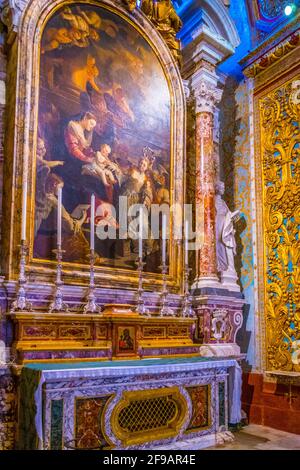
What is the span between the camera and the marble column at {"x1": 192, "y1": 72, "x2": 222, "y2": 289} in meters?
5.93

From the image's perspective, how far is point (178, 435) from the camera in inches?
169

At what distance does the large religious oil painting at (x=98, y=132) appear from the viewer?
4.90 meters

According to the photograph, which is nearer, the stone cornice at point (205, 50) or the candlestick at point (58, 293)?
the candlestick at point (58, 293)

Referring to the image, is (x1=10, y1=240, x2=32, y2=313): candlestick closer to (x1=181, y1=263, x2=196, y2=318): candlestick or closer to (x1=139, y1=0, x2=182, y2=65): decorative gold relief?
(x1=181, y1=263, x2=196, y2=318): candlestick

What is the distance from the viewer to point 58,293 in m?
4.47

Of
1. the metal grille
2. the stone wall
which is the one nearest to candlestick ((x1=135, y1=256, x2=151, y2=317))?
the metal grille

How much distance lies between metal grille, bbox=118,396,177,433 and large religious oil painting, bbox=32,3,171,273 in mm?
1588

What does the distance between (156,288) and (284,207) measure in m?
2.08

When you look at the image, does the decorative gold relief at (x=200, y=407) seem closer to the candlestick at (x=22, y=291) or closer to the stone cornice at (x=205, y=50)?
the candlestick at (x=22, y=291)

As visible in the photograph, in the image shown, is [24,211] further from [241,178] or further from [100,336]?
[241,178]

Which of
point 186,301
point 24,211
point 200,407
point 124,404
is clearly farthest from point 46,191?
point 200,407

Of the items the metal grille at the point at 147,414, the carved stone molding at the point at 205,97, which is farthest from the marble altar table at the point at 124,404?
the carved stone molding at the point at 205,97

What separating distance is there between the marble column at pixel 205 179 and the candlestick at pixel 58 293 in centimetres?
196

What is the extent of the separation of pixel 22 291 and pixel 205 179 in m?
2.99
